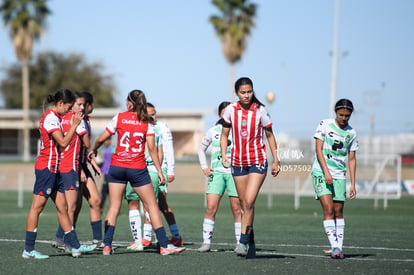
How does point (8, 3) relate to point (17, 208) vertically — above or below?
above

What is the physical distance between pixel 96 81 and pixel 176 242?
65.9 m

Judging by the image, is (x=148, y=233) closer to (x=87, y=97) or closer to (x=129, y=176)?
(x=129, y=176)

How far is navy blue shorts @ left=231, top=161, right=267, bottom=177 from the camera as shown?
9.74 metres

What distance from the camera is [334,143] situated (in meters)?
10.3

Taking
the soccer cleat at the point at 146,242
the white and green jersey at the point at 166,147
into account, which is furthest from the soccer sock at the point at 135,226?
the white and green jersey at the point at 166,147

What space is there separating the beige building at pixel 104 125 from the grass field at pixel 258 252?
35.9 metres

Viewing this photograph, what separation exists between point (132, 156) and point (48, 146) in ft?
3.71

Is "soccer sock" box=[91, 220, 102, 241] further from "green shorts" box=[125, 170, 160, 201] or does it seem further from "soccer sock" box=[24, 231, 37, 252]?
"soccer sock" box=[24, 231, 37, 252]

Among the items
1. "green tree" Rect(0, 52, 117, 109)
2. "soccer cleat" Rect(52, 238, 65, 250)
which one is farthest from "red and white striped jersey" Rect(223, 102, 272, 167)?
"green tree" Rect(0, 52, 117, 109)

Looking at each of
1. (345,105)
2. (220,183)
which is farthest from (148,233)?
(345,105)

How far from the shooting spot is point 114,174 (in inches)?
397

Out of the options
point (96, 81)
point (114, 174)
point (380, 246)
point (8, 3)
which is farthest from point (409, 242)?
point (96, 81)

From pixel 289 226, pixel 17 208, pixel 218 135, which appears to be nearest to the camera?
pixel 218 135

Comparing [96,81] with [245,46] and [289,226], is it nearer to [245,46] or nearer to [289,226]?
[245,46]
